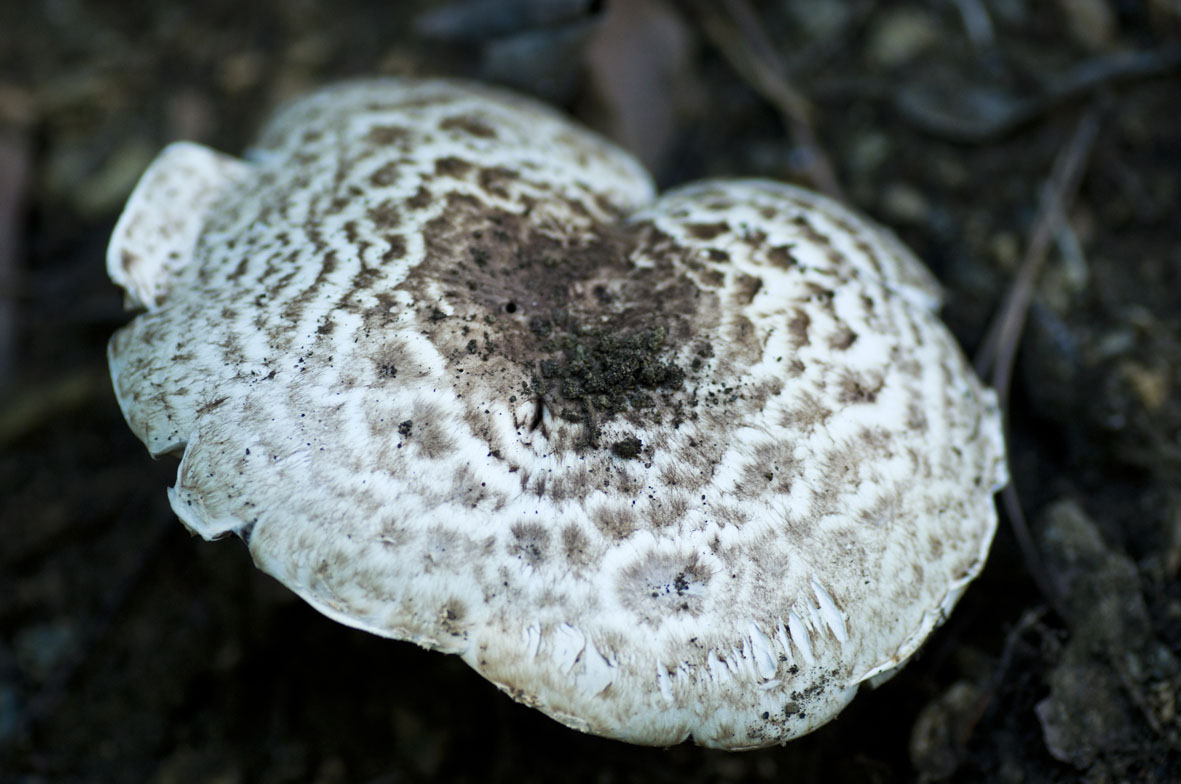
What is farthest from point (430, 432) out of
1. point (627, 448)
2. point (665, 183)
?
point (665, 183)

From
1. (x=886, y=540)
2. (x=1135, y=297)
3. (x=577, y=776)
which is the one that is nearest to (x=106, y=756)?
(x=577, y=776)

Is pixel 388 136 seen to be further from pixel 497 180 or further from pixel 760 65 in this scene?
pixel 760 65

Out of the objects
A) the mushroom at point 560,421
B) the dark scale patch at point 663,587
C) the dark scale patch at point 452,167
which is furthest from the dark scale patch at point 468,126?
the dark scale patch at point 663,587

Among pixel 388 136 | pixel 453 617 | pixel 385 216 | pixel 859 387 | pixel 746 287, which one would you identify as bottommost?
pixel 453 617

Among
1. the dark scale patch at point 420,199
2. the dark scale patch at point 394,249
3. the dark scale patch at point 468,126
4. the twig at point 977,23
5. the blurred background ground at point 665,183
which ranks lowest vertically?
the blurred background ground at point 665,183

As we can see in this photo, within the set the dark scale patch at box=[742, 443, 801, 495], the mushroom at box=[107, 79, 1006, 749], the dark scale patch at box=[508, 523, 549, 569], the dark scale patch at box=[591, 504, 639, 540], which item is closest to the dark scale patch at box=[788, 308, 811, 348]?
the mushroom at box=[107, 79, 1006, 749]

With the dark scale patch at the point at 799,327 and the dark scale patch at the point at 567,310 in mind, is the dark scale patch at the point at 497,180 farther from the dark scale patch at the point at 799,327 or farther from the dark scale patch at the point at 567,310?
the dark scale patch at the point at 799,327

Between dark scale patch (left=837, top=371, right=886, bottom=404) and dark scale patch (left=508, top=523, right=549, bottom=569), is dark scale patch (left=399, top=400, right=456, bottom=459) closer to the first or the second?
dark scale patch (left=508, top=523, right=549, bottom=569)

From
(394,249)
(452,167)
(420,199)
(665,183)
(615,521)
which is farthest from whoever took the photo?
(665,183)
